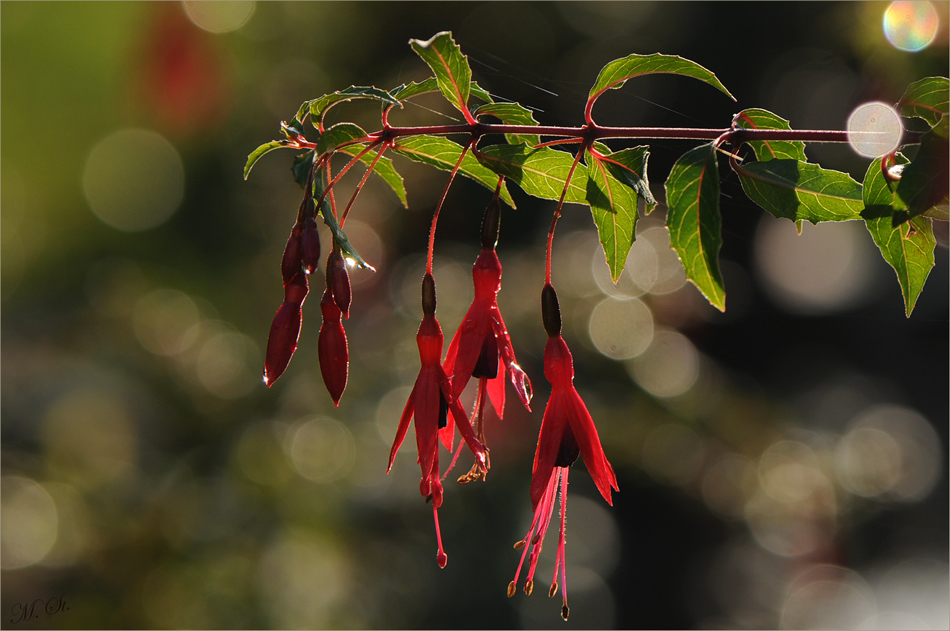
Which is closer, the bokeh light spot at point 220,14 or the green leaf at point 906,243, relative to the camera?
the green leaf at point 906,243

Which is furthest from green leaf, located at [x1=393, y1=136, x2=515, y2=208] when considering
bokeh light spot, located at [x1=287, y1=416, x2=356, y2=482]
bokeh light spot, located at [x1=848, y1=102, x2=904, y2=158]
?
bokeh light spot, located at [x1=287, y1=416, x2=356, y2=482]

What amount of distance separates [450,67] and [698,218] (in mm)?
223

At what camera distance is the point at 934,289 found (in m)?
2.62

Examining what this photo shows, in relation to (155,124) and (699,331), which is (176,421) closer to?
(155,124)

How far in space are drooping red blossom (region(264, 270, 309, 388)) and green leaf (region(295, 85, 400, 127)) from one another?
0.14 m

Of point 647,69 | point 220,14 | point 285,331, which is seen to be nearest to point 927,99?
point 647,69

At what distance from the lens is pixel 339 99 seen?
1.51 ft

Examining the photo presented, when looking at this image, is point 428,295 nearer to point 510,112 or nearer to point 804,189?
point 510,112

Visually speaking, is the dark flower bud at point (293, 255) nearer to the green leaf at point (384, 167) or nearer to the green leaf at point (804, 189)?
the green leaf at point (384, 167)

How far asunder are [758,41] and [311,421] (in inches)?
111

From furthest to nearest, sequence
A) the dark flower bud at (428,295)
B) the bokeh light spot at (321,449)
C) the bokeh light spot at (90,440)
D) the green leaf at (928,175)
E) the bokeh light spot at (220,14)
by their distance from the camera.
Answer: the bokeh light spot at (220,14)
the bokeh light spot at (321,449)
the bokeh light spot at (90,440)
the dark flower bud at (428,295)
the green leaf at (928,175)

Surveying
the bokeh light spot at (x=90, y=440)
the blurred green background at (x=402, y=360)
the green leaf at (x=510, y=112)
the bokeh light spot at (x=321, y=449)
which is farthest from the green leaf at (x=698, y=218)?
the bokeh light spot at (x=90, y=440)

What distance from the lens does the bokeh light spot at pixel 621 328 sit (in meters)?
2.33

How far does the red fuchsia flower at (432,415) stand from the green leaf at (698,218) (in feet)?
0.66
